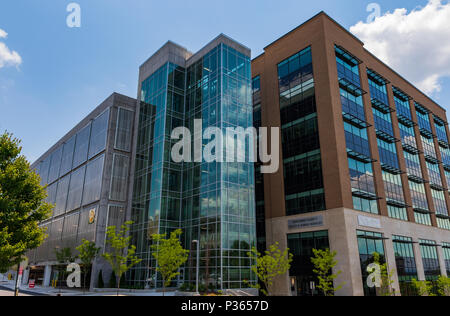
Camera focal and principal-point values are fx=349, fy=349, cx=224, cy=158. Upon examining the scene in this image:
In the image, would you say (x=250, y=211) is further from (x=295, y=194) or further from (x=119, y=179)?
(x=119, y=179)

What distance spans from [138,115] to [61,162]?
2799 centimetres

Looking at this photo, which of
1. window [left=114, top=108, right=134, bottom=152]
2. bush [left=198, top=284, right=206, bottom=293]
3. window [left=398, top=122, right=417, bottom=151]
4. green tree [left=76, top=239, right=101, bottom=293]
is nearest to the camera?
bush [left=198, top=284, right=206, bottom=293]

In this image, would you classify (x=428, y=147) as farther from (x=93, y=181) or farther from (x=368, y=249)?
(x=93, y=181)

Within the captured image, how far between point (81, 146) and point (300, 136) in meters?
41.6

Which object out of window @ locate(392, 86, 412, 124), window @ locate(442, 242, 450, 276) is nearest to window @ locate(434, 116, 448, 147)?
window @ locate(392, 86, 412, 124)

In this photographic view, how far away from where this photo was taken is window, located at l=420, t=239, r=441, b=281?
2042 inches

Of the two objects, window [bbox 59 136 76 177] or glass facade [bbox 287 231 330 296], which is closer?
glass facade [bbox 287 231 330 296]

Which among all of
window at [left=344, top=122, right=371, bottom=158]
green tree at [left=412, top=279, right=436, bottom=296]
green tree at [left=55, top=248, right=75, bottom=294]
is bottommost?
green tree at [left=412, top=279, right=436, bottom=296]

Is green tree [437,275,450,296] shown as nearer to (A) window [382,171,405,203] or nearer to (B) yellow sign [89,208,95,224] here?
(A) window [382,171,405,203]

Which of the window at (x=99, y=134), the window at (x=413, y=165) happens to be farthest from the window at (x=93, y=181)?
the window at (x=413, y=165)

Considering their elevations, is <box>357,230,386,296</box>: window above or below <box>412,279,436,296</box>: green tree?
above

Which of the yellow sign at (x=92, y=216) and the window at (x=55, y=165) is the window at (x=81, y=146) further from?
the yellow sign at (x=92, y=216)

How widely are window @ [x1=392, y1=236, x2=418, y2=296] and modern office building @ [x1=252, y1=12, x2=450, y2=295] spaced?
15 centimetres
